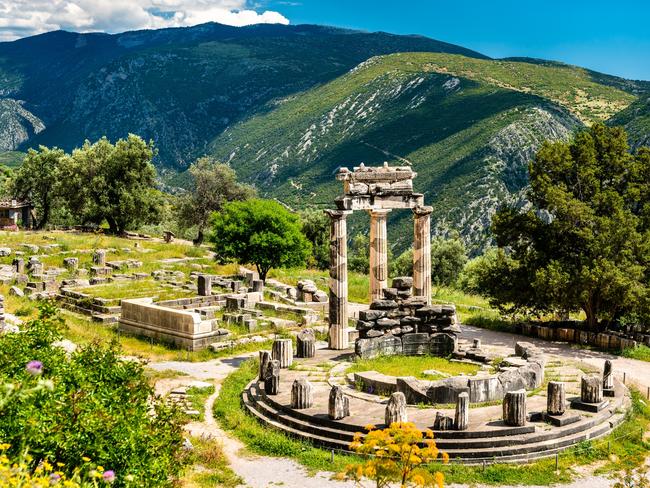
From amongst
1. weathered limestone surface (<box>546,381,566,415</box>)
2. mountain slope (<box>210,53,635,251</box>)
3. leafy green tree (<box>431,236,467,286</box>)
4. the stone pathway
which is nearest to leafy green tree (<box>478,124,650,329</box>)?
the stone pathway

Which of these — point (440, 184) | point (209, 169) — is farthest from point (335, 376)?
point (440, 184)

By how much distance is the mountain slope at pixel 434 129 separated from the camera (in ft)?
284

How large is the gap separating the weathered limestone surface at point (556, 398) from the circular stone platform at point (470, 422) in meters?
0.32

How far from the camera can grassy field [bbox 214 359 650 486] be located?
16.1m

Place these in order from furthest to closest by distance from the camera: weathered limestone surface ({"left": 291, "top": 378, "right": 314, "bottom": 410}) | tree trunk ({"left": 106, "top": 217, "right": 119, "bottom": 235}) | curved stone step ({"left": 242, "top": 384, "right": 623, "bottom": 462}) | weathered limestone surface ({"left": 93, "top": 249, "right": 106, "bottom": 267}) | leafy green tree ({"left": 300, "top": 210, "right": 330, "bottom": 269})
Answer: leafy green tree ({"left": 300, "top": 210, "right": 330, "bottom": 269}) < tree trunk ({"left": 106, "top": 217, "right": 119, "bottom": 235}) < weathered limestone surface ({"left": 93, "top": 249, "right": 106, "bottom": 267}) < weathered limestone surface ({"left": 291, "top": 378, "right": 314, "bottom": 410}) < curved stone step ({"left": 242, "top": 384, "right": 623, "bottom": 462})

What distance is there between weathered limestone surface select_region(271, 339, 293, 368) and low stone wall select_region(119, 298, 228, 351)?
5.41 meters

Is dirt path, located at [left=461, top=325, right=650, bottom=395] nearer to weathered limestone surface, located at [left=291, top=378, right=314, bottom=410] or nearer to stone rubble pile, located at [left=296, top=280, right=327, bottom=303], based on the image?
stone rubble pile, located at [left=296, top=280, right=327, bottom=303]

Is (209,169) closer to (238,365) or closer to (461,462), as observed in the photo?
(238,365)

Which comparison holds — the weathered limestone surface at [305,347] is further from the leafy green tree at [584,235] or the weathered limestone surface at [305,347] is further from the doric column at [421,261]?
the leafy green tree at [584,235]

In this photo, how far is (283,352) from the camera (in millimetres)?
24234

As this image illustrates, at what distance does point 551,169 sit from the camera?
1310 inches

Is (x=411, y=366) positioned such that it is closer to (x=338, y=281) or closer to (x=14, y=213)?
(x=338, y=281)

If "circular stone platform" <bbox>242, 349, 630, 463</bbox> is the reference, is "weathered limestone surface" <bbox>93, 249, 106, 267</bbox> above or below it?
above

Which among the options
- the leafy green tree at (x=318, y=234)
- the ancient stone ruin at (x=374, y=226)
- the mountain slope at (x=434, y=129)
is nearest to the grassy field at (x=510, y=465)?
the ancient stone ruin at (x=374, y=226)
